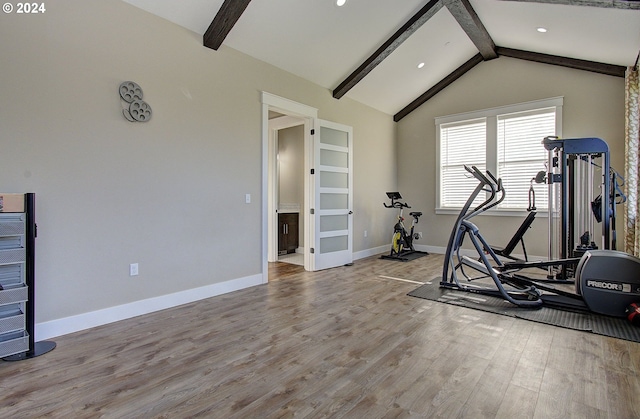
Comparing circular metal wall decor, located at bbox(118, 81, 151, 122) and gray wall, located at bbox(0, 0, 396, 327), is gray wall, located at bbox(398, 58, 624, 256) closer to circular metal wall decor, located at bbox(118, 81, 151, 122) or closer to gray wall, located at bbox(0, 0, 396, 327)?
gray wall, located at bbox(0, 0, 396, 327)

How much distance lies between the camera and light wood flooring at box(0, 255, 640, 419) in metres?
1.72

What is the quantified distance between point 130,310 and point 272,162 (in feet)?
11.2

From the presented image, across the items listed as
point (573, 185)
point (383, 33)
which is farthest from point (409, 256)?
point (383, 33)

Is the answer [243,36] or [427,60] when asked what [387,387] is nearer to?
[243,36]

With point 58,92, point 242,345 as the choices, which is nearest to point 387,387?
point 242,345

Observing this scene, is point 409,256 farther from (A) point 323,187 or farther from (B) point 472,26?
(B) point 472,26

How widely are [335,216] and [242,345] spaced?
3251 millimetres

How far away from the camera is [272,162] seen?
583cm

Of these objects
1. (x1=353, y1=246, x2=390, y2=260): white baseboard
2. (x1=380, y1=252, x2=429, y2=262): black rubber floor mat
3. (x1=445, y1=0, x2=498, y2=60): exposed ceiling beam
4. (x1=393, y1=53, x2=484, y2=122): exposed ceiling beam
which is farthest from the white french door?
(x1=445, y1=0, x2=498, y2=60): exposed ceiling beam

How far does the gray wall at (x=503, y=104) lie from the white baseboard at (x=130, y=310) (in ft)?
14.4

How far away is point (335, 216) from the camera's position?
5.48 meters

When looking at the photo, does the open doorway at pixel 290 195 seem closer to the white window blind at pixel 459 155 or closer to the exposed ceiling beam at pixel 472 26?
the white window blind at pixel 459 155

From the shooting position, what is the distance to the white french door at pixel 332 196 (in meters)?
5.11

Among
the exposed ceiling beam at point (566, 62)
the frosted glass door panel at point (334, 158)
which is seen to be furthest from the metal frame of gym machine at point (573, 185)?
the frosted glass door panel at point (334, 158)
